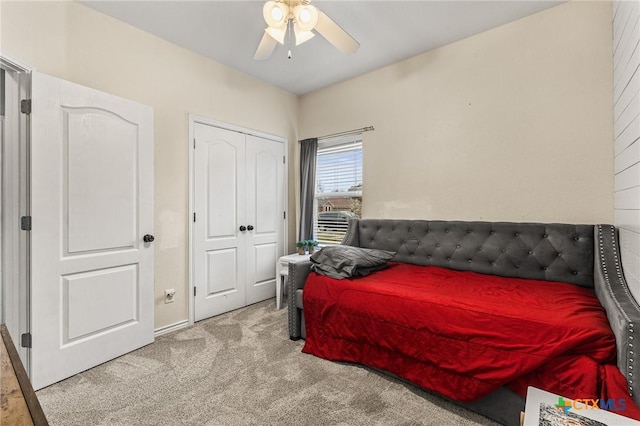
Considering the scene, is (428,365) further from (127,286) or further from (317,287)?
(127,286)

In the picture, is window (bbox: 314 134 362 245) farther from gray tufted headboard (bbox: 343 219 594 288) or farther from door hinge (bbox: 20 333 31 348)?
door hinge (bbox: 20 333 31 348)

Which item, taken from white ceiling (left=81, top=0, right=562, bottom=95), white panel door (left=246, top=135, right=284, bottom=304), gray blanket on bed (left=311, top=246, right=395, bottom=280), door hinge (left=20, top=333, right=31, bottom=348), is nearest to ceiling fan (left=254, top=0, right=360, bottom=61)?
white ceiling (left=81, top=0, right=562, bottom=95)

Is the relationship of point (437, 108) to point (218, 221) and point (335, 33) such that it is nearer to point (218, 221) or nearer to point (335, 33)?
point (335, 33)

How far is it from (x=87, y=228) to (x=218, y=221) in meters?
1.19

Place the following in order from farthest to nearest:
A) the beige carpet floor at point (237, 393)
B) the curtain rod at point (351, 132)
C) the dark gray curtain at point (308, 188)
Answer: the dark gray curtain at point (308, 188), the curtain rod at point (351, 132), the beige carpet floor at point (237, 393)

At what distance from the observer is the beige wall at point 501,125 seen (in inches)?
85.1

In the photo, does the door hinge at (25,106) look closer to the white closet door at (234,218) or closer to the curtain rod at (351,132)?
the white closet door at (234,218)

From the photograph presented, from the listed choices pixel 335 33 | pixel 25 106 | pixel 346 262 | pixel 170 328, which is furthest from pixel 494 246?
pixel 25 106

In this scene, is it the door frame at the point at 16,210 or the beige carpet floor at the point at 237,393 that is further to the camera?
the door frame at the point at 16,210

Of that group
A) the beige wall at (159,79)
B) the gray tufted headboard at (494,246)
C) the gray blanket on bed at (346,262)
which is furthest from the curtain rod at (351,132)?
the gray blanket on bed at (346,262)

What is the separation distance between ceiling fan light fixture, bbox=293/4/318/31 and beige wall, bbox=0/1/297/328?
159 cm

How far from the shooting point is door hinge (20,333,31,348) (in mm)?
1854

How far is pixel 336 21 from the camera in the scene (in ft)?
7.93

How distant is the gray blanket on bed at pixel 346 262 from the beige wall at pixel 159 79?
4.54ft
